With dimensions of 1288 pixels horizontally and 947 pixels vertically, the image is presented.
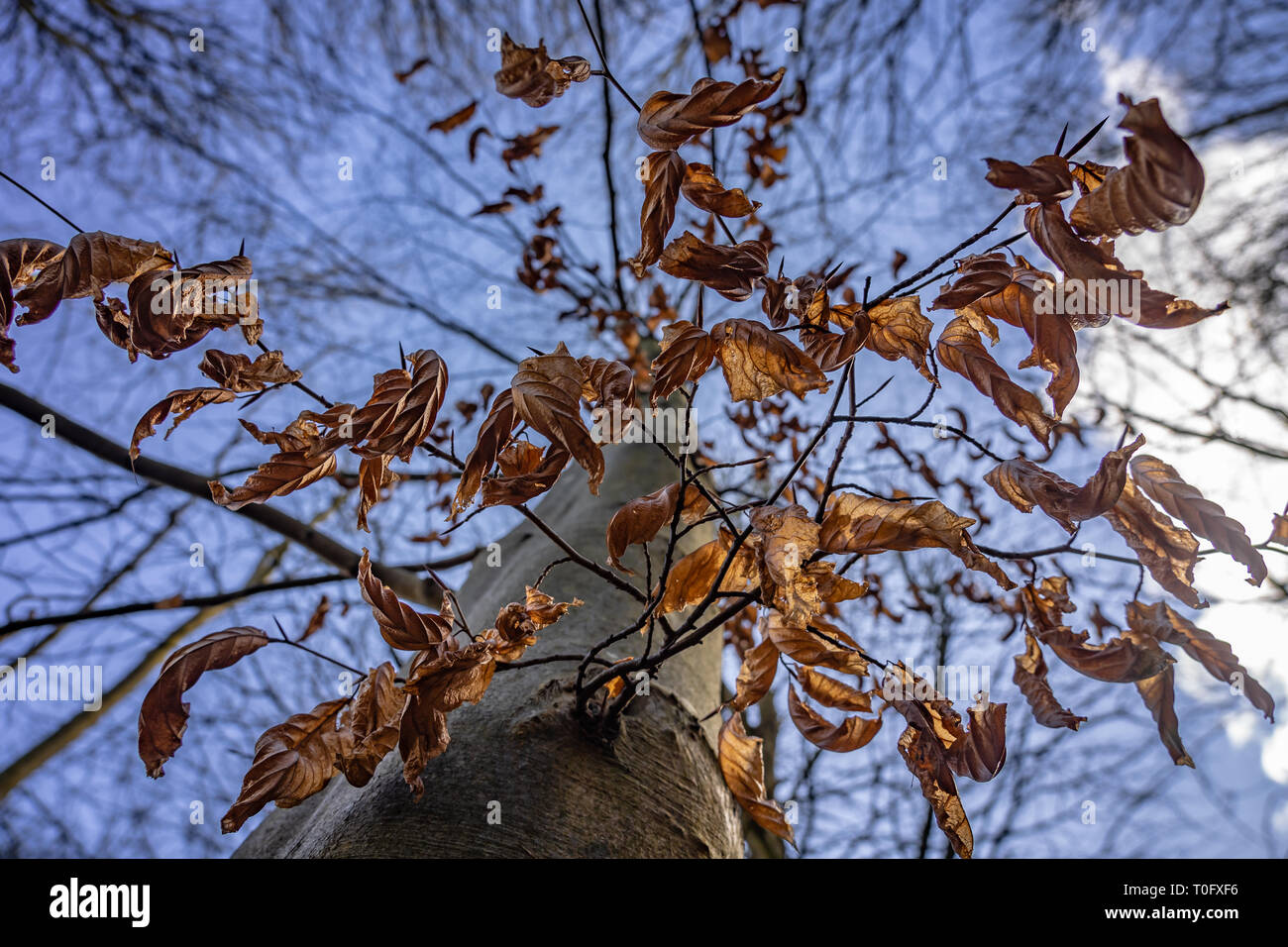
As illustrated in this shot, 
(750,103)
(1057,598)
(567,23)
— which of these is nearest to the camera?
(750,103)

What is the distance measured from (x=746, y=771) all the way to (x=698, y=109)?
0.79 meters

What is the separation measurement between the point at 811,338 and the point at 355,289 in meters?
2.59

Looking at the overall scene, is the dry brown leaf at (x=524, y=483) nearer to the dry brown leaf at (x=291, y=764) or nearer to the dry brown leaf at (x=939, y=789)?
the dry brown leaf at (x=291, y=764)

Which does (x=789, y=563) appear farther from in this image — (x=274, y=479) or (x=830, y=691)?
(x=274, y=479)

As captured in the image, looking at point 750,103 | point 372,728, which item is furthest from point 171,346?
point 750,103

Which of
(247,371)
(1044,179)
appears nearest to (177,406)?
(247,371)

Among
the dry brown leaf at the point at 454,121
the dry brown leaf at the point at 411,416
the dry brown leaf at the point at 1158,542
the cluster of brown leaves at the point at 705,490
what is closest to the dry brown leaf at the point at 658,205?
the cluster of brown leaves at the point at 705,490

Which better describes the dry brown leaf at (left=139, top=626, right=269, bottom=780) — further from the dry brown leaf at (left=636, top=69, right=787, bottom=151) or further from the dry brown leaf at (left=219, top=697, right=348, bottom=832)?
the dry brown leaf at (left=636, top=69, right=787, bottom=151)

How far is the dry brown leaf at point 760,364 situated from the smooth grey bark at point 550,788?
12.6 inches

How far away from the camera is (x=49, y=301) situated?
2.22 feet

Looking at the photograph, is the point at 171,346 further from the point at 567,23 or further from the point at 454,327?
the point at 567,23

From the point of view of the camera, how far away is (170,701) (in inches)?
28.3

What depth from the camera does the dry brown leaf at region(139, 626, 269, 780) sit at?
711mm

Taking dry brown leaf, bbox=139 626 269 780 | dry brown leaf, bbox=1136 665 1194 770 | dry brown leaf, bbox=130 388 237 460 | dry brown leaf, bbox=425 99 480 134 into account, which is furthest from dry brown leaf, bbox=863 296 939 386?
dry brown leaf, bbox=425 99 480 134
